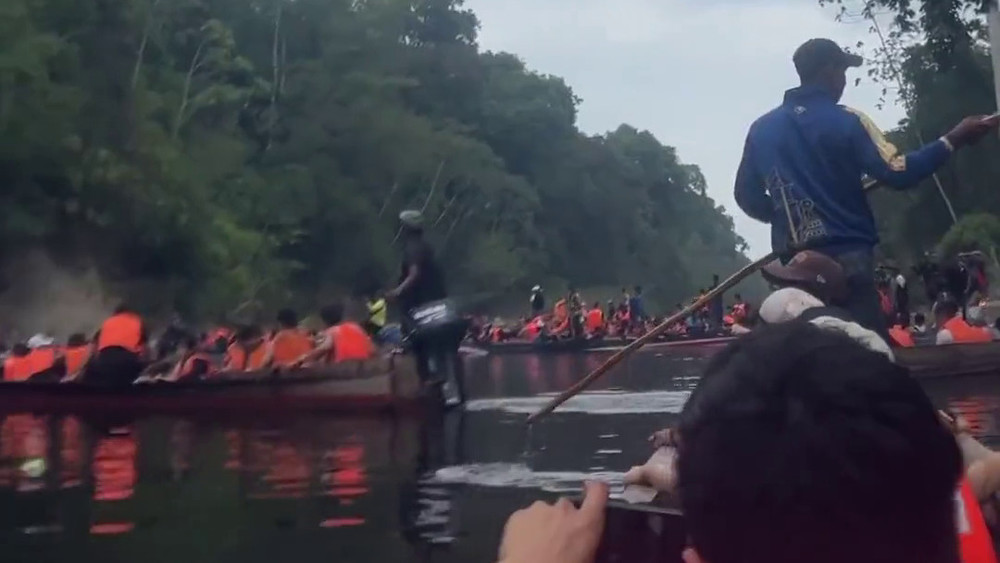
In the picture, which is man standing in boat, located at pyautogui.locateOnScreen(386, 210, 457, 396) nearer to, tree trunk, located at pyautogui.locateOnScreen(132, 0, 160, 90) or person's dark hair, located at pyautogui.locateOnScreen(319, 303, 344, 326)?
person's dark hair, located at pyautogui.locateOnScreen(319, 303, 344, 326)

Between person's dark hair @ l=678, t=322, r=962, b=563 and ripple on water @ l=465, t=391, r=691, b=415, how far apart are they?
12.0 m

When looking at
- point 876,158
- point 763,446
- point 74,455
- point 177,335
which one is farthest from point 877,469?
point 177,335

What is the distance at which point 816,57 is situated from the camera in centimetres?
560

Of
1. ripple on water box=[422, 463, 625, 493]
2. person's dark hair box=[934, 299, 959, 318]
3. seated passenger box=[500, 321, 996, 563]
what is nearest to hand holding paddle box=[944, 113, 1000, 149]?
ripple on water box=[422, 463, 625, 493]

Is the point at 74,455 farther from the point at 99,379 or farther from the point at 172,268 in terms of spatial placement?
the point at 172,268

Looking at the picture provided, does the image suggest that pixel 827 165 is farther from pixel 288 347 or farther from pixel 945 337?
pixel 288 347

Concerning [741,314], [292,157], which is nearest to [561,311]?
[292,157]

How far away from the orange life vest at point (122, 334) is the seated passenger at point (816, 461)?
16324 mm

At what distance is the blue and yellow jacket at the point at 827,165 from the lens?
5.57 m

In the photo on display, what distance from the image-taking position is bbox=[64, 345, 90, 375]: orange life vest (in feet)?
63.6

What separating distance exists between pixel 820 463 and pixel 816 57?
409cm

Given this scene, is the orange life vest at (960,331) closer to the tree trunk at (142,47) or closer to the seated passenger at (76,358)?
the seated passenger at (76,358)

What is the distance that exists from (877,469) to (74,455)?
10693 millimetres

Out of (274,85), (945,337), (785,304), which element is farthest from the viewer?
(274,85)
